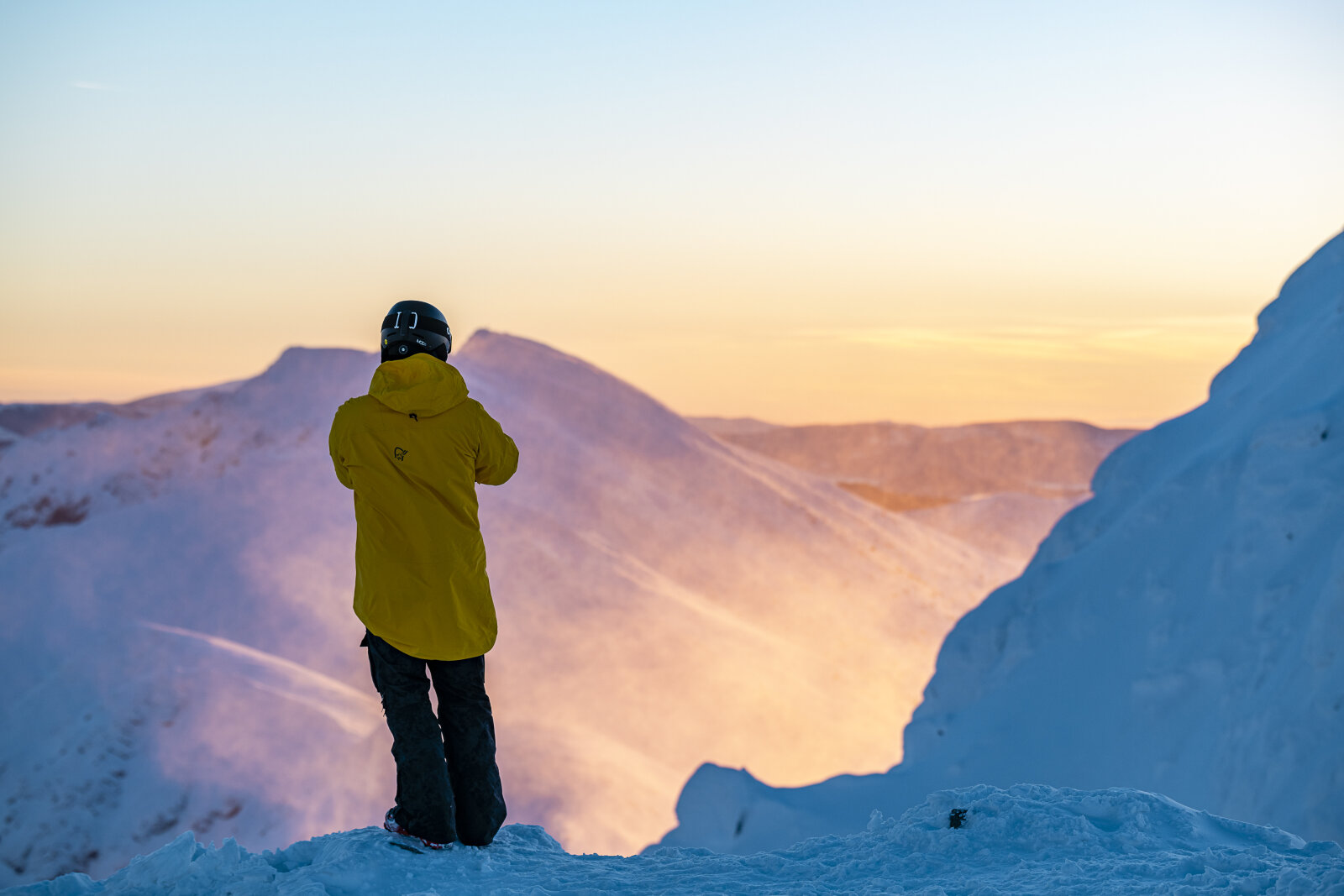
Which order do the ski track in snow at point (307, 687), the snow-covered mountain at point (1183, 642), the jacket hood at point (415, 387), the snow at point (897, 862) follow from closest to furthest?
the snow at point (897, 862) < the jacket hood at point (415, 387) < the snow-covered mountain at point (1183, 642) < the ski track in snow at point (307, 687)

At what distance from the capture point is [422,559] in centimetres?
362

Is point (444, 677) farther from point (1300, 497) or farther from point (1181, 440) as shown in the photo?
point (1181, 440)

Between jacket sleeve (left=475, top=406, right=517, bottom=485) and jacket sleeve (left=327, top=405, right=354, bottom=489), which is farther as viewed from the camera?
jacket sleeve (left=475, top=406, right=517, bottom=485)

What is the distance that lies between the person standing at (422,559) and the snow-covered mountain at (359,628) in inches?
356

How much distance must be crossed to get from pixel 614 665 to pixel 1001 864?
14866 millimetres

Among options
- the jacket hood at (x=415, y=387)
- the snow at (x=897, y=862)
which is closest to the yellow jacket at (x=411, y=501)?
the jacket hood at (x=415, y=387)

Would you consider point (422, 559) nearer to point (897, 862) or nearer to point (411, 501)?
point (411, 501)

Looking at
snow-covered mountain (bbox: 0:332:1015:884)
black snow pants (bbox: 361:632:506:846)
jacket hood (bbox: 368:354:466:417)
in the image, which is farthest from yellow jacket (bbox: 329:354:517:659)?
snow-covered mountain (bbox: 0:332:1015:884)

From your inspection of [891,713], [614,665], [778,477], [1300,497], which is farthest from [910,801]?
[778,477]

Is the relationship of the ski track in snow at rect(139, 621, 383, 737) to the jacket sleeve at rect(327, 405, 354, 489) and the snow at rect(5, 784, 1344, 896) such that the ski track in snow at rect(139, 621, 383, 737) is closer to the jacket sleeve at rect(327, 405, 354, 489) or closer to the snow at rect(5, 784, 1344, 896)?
the snow at rect(5, 784, 1344, 896)

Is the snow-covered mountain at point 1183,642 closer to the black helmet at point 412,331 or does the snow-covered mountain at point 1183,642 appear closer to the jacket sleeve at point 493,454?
the jacket sleeve at point 493,454

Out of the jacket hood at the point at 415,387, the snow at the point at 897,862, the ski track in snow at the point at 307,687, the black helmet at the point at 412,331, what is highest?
the black helmet at the point at 412,331

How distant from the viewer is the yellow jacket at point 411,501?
3.61 metres

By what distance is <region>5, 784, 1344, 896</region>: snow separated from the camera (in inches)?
128
